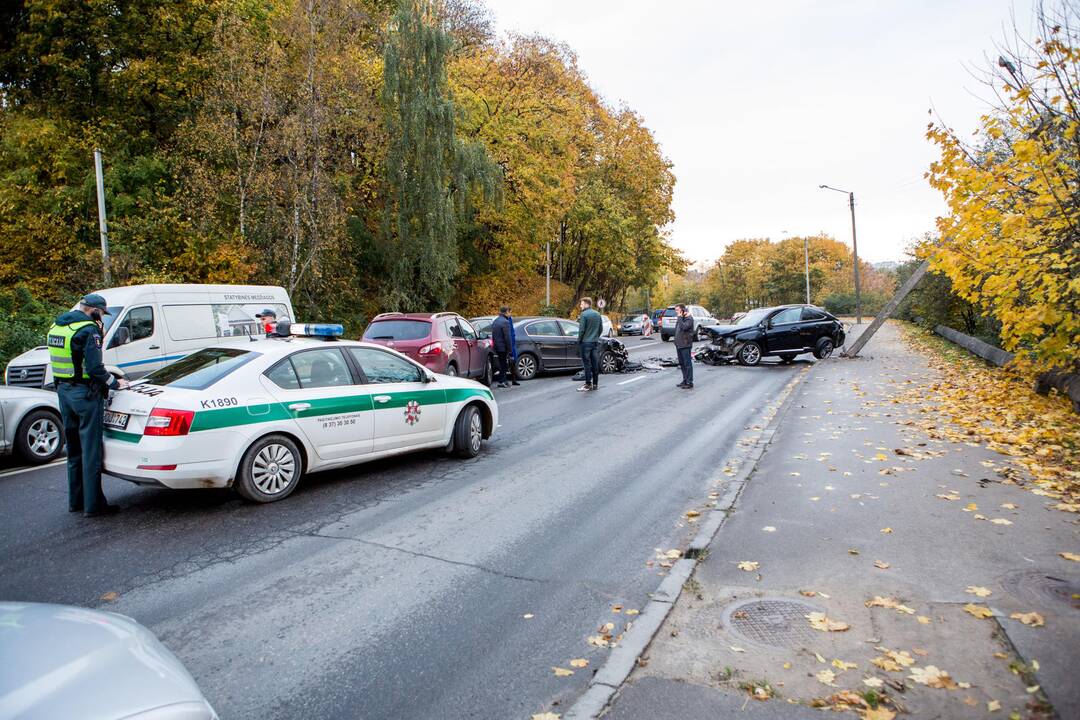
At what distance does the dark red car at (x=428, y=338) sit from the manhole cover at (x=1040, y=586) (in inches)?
411

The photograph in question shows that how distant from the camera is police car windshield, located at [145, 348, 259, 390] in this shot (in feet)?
20.7

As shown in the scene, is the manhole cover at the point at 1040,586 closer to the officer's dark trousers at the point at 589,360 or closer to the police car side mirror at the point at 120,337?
the officer's dark trousers at the point at 589,360

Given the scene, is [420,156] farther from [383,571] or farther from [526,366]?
[383,571]

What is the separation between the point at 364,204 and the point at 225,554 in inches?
1076

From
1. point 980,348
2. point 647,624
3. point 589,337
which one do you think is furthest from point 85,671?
point 980,348

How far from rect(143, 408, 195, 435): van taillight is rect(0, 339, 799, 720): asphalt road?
82cm

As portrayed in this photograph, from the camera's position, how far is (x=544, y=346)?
18.4m

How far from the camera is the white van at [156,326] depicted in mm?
10742

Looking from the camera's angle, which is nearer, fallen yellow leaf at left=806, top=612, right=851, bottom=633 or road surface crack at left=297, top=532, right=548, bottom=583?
fallen yellow leaf at left=806, top=612, right=851, bottom=633

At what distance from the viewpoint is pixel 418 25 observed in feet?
89.1

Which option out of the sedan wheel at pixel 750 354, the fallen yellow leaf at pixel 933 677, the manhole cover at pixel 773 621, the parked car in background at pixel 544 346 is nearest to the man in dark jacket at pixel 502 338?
the parked car in background at pixel 544 346

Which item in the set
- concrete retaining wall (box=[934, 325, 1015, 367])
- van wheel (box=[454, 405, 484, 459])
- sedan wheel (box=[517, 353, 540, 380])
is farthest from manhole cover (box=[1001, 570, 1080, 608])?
sedan wheel (box=[517, 353, 540, 380])

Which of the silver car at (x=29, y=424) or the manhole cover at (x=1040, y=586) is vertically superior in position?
the silver car at (x=29, y=424)

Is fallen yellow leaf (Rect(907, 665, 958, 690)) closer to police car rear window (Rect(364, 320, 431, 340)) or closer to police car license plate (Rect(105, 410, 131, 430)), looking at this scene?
police car license plate (Rect(105, 410, 131, 430))
